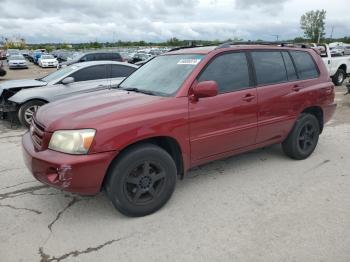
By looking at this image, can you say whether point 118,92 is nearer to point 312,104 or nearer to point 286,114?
point 286,114

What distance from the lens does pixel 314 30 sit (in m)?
88.9

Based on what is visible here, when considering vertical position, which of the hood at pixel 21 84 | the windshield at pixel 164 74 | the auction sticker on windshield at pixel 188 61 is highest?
the auction sticker on windshield at pixel 188 61

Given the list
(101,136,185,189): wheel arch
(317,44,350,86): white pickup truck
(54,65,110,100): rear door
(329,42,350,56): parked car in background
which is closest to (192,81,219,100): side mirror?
(101,136,185,189): wheel arch

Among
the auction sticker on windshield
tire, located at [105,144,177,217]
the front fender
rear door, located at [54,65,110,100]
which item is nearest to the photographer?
tire, located at [105,144,177,217]

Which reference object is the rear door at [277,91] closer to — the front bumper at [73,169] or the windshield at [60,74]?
the front bumper at [73,169]

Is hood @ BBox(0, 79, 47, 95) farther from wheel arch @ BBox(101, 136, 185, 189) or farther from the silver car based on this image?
wheel arch @ BBox(101, 136, 185, 189)

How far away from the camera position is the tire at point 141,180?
→ 11.4 ft

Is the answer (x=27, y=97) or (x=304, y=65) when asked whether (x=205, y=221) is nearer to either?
(x=304, y=65)

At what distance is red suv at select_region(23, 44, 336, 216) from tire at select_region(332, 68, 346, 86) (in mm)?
11483

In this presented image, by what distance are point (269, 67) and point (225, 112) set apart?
1.16 m

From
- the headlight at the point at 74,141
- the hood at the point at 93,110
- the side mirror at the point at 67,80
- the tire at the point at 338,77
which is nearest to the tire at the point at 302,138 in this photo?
the hood at the point at 93,110

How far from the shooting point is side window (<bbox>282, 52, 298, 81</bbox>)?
5109 mm

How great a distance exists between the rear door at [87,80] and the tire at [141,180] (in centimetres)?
474

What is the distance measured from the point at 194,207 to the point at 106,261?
4.12 ft
